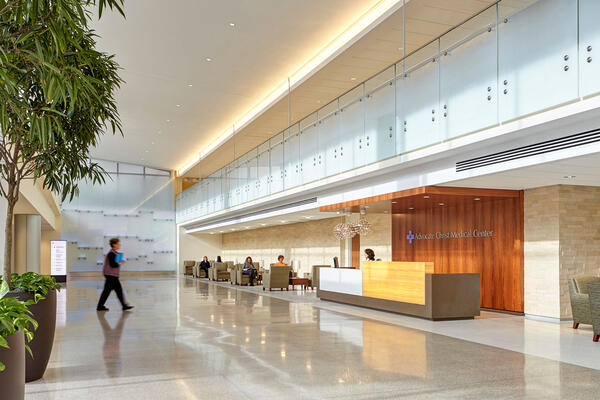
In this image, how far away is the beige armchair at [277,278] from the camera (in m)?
18.0

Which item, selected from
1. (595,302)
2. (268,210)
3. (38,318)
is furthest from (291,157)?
(38,318)

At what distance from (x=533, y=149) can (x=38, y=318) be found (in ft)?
20.7

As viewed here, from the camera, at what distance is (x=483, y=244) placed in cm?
1177

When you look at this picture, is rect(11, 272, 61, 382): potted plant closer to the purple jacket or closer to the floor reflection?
the floor reflection

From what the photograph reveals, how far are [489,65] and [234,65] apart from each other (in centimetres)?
770

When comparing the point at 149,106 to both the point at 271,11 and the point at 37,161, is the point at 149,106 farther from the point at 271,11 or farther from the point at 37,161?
the point at 37,161

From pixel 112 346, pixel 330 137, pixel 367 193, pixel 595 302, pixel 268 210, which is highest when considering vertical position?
pixel 330 137

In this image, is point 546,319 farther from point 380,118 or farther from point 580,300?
point 380,118

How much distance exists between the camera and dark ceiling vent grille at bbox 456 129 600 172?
6.75 metres

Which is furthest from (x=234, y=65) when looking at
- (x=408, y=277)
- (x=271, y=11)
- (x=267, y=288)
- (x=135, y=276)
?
(x=135, y=276)

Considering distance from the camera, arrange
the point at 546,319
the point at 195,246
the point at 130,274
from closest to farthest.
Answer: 1. the point at 546,319
2. the point at 130,274
3. the point at 195,246

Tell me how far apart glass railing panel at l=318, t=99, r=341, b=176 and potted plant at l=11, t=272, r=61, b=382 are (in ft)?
25.6

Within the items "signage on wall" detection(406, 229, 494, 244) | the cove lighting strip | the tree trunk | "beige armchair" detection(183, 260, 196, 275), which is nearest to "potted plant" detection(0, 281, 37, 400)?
the tree trunk

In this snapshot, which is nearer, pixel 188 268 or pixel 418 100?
pixel 418 100
